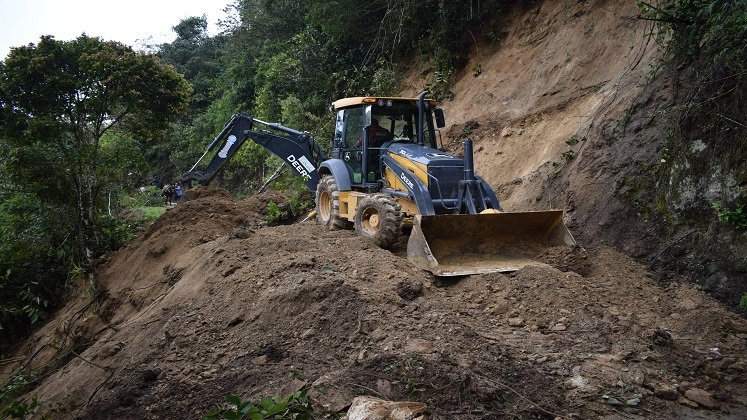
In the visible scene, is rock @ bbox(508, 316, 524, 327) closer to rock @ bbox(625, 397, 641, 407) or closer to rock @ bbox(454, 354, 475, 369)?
rock @ bbox(454, 354, 475, 369)

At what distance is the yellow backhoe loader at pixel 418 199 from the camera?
7.16 meters

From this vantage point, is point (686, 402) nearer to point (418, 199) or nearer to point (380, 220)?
point (418, 199)

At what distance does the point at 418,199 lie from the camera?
7867 millimetres

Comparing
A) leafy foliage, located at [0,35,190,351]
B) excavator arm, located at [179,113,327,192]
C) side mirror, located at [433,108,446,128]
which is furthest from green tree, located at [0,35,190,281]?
side mirror, located at [433,108,446,128]

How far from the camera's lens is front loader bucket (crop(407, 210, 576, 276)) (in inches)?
275

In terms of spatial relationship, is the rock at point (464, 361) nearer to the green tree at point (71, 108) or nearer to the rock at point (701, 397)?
the rock at point (701, 397)

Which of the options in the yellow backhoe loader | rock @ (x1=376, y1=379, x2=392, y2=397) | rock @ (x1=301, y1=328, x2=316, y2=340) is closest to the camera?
rock @ (x1=376, y1=379, x2=392, y2=397)

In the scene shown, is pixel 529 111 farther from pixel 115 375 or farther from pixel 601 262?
pixel 115 375

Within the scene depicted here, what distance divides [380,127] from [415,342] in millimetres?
5100

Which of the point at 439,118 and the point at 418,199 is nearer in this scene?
the point at 418,199

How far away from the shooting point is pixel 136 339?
21.8ft

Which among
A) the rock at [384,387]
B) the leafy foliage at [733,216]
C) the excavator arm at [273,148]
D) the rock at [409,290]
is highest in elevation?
the excavator arm at [273,148]

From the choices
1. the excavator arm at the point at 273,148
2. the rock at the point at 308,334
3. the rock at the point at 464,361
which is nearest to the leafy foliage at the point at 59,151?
the excavator arm at the point at 273,148

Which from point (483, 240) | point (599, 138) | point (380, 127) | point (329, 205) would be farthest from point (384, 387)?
point (599, 138)
